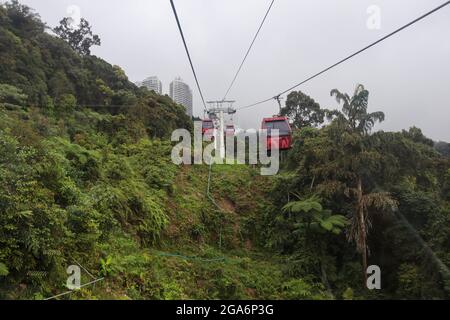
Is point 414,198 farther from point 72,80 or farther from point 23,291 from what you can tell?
point 72,80

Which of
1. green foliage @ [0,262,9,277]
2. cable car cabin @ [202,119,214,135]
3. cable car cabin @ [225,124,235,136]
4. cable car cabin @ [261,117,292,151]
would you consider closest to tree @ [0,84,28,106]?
green foliage @ [0,262,9,277]

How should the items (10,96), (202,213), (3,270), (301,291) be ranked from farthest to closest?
(10,96)
(202,213)
(301,291)
(3,270)

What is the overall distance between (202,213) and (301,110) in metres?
18.7

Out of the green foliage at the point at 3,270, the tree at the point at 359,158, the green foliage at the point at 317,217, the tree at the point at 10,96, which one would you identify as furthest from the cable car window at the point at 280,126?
the green foliage at the point at 3,270

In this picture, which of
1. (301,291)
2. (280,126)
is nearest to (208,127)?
(280,126)

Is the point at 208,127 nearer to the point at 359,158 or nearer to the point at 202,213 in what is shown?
the point at 202,213

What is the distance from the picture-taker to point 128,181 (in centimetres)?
1073

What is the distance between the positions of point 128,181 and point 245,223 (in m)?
5.05

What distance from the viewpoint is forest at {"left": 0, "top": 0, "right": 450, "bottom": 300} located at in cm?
600

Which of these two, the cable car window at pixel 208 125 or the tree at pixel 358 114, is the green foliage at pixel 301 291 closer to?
the tree at pixel 358 114

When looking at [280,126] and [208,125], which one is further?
[208,125]

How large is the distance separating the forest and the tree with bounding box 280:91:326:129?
41.4 feet

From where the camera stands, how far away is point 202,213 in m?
12.8

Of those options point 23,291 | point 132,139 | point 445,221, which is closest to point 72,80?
point 132,139
